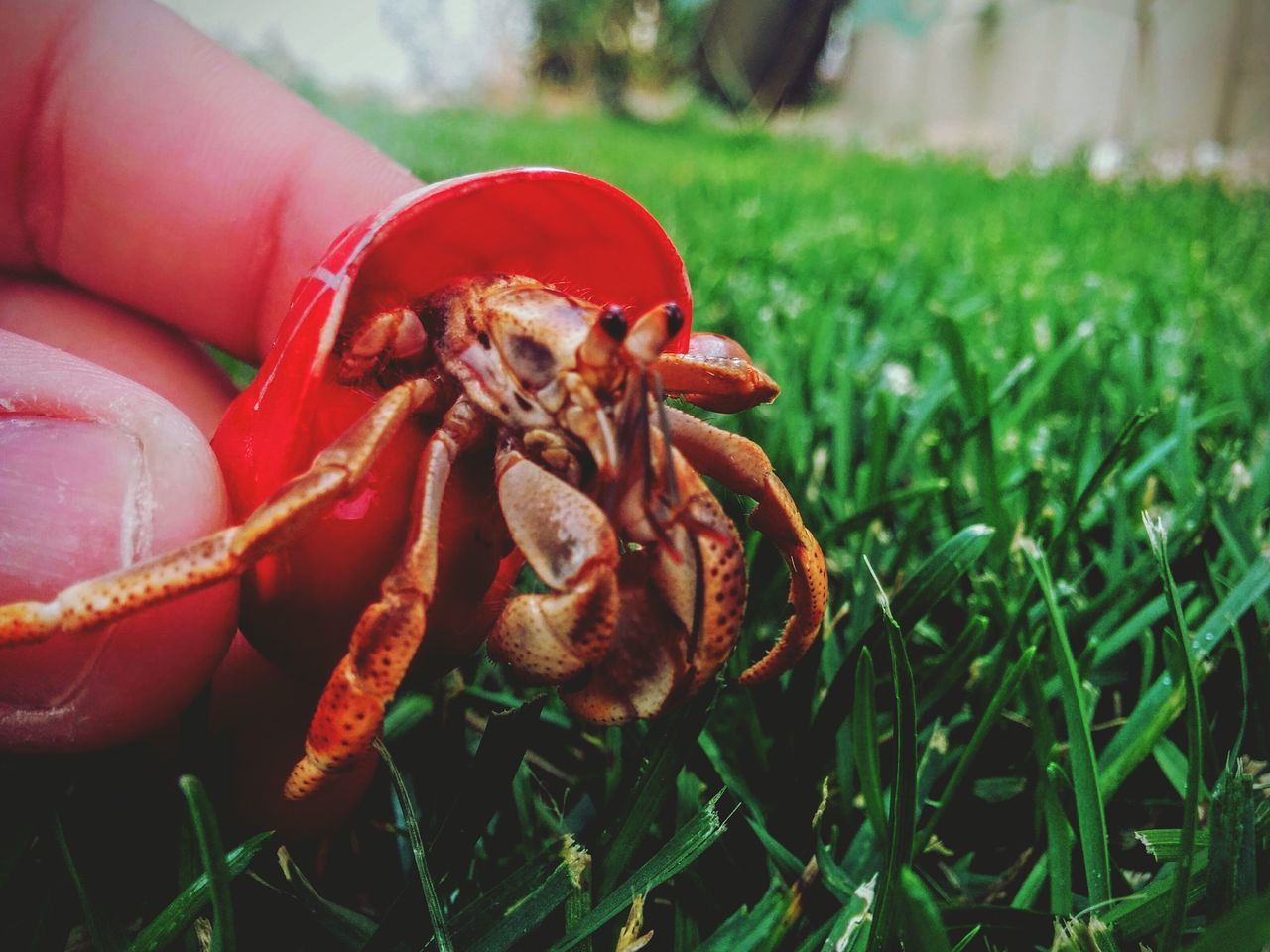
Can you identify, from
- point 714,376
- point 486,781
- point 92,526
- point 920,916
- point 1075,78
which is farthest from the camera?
point 1075,78

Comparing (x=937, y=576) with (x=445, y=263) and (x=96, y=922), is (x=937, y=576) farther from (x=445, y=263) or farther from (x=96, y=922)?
(x=96, y=922)

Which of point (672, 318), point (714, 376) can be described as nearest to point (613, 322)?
point (672, 318)

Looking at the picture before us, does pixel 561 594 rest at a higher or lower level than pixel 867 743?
higher

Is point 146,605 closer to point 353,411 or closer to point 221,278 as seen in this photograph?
point 353,411

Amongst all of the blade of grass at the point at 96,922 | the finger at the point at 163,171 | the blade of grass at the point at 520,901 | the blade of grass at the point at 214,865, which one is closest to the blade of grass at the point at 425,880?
the blade of grass at the point at 520,901

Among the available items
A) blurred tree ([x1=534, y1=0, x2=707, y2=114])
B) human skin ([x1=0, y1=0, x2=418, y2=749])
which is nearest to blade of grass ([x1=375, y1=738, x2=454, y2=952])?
human skin ([x1=0, y1=0, x2=418, y2=749])

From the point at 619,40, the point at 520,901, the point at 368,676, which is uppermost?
the point at 368,676
